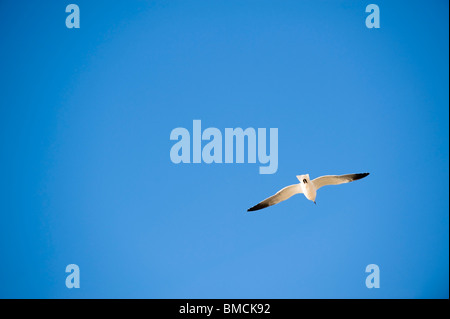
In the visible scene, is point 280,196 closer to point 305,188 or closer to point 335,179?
point 305,188

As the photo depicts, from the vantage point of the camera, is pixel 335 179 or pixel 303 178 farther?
pixel 335 179

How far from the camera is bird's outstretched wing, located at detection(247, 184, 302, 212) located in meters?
10.4

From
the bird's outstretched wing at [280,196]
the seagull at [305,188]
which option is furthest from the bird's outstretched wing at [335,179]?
the bird's outstretched wing at [280,196]

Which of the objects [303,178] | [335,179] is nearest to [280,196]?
[303,178]

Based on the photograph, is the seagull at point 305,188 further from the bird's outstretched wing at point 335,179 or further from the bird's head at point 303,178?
the bird's head at point 303,178

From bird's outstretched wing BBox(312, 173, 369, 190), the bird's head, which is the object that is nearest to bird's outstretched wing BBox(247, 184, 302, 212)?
the bird's head

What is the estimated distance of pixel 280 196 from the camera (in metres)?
10.6

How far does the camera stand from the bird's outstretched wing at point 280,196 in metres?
10.4

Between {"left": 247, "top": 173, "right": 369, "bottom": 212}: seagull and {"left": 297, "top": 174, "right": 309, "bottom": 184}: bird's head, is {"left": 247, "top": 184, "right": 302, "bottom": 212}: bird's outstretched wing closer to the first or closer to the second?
{"left": 247, "top": 173, "right": 369, "bottom": 212}: seagull

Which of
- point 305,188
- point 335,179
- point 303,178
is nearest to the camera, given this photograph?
point 303,178
